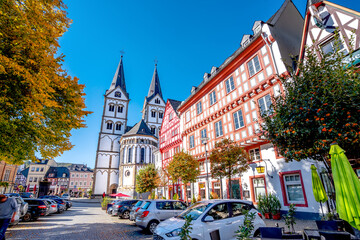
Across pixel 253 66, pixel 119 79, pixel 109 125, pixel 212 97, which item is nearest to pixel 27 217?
pixel 212 97

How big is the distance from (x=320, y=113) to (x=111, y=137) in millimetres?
57641

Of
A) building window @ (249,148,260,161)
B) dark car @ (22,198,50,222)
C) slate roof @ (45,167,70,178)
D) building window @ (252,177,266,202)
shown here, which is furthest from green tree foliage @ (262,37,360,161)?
slate roof @ (45,167,70,178)

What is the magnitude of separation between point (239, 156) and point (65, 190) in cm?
8883

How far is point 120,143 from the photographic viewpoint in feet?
186

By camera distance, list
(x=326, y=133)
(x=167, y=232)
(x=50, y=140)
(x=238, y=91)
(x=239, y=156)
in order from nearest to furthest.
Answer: (x=167, y=232) < (x=326, y=133) < (x=50, y=140) < (x=239, y=156) < (x=238, y=91)

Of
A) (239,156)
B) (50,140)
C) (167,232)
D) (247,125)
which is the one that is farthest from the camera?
(247,125)

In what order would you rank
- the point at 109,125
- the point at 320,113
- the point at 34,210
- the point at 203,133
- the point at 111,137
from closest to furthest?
the point at 320,113 < the point at 34,210 < the point at 203,133 < the point at 111,137 < the point at 109,125

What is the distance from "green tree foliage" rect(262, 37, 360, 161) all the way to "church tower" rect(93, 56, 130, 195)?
5396 centimetres

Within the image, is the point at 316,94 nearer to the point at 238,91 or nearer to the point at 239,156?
the point at 239,156

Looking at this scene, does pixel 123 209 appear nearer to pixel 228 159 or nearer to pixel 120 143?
pixel 228 159

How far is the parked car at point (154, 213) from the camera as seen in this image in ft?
30.9

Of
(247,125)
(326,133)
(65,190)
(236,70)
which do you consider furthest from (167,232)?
(65,190)

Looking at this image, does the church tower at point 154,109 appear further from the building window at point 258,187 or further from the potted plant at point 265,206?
the potted plant at point 265,206

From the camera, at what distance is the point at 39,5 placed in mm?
6992
